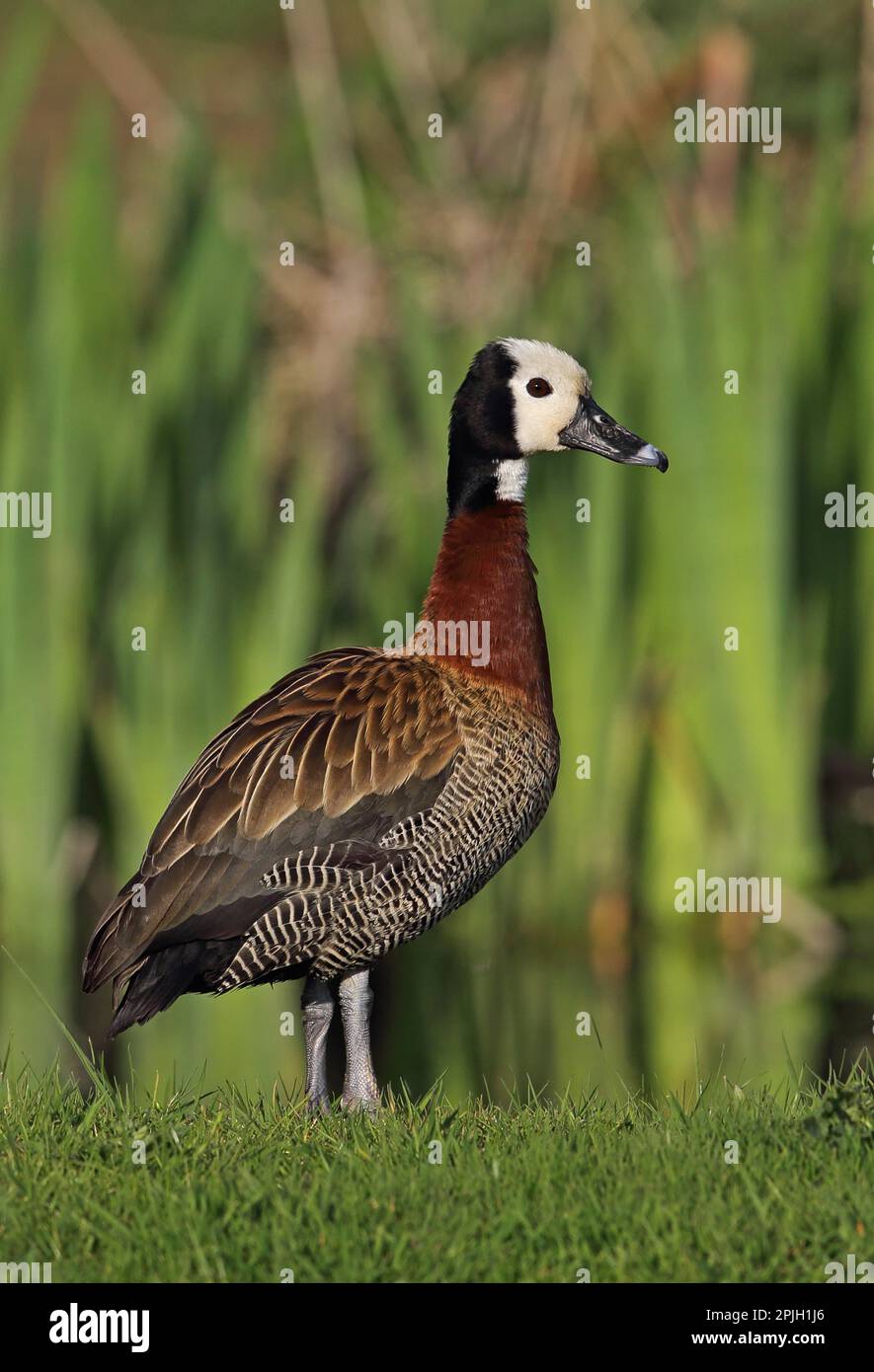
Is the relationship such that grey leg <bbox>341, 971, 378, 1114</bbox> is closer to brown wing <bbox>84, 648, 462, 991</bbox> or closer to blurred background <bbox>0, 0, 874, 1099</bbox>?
brown wing <bbox>84, 648, 462, 991</bbox>

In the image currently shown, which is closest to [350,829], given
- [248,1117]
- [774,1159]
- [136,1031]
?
[248,1117]

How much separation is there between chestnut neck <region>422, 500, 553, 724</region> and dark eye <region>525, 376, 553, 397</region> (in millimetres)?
377

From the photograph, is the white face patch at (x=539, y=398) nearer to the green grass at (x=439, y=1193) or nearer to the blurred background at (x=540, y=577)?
the green grass at (x=439, y=1193)

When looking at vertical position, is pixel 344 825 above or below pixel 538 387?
below

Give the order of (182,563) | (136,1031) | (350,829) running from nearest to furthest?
1. (350,829)
2. (136,1031)
3. (182,563)

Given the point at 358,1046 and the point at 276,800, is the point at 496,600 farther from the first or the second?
the point at 358,1046

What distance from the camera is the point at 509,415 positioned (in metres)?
6.38

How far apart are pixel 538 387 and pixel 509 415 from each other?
137 mm

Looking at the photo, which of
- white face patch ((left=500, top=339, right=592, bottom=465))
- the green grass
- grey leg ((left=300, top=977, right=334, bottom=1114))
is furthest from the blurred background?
the green grass

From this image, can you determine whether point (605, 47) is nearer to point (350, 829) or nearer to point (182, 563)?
point (182, 563)

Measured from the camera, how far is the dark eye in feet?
20.9

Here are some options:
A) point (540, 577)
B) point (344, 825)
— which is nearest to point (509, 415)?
point (344, 825)

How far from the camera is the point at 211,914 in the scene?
5.59m
